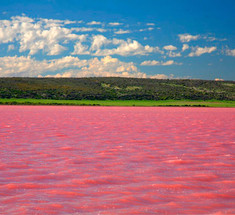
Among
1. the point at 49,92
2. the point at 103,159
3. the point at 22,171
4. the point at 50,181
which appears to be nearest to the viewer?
the point at 50,181

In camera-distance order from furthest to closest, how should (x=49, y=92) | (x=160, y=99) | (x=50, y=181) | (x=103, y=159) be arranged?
(x=49, y=92)
(x=160, y=99)
(x=103, y=159)
(x=50, y=181)

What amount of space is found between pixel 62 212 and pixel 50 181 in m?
1.80

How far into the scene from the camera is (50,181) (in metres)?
6.18

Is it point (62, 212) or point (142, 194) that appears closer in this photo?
point (62, 212)

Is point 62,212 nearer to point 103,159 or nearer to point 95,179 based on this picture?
point 95,179

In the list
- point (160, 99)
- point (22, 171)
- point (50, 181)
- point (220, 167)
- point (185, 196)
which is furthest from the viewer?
point (160, 99)

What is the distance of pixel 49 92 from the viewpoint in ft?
330

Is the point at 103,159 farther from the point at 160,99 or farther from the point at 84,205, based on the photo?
the point at 160,99

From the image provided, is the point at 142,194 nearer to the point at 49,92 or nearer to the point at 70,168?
the point at 70,168

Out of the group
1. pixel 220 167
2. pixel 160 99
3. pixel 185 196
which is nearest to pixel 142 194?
pixel 185 196

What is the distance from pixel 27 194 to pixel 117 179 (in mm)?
1728

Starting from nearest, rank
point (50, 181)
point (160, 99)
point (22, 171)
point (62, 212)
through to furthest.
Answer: point (62, 212) → point (50, 181) → point (22, 171) → point (160, 99)

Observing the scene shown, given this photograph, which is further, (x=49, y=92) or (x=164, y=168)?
(x=49, y=92)

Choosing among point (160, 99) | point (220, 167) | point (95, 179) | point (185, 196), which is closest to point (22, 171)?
point (95, 179)
